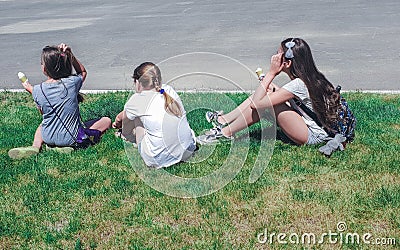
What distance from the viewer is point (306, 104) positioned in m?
5.43

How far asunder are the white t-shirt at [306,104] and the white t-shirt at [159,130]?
1.06m

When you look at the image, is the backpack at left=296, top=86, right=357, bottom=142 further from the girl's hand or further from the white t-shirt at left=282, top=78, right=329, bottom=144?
the girl's hand

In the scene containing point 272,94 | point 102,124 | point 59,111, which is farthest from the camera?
point 102,124

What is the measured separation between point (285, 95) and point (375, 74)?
11.1ft

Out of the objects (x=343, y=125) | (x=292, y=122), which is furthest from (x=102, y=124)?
(x=343, y=125)

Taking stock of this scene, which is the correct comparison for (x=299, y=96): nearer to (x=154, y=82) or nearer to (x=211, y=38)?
(x=154, y=82)

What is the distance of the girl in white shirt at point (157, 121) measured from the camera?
5070 mm

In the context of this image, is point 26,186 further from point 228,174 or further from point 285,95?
point 285,95

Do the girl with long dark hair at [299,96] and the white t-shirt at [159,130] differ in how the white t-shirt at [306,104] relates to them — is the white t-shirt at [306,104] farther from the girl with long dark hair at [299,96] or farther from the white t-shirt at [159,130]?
the white t-shirt at [159,130]

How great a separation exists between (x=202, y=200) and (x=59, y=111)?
1979 mm

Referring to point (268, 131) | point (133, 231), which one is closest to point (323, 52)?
point (268, 131)

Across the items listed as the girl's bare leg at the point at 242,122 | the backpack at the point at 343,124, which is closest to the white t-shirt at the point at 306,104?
the backpack at the point at 343,124

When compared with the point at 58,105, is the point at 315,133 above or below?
below

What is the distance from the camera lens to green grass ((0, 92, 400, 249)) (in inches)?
160
